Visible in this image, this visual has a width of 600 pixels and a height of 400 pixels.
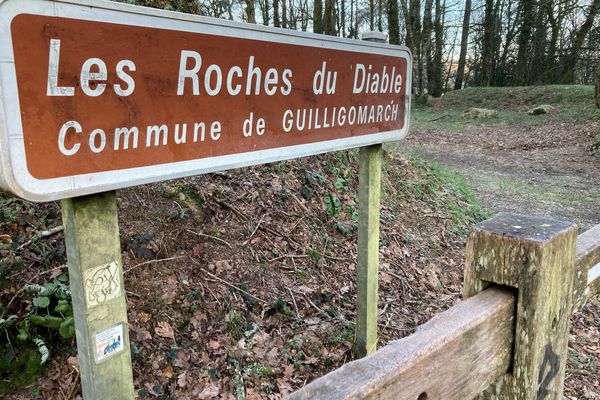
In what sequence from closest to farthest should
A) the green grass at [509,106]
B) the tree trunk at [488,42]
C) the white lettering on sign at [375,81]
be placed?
the white lettering on sign at [375,81] → the green grass at [509,106] → the tree trunk at [488,42]

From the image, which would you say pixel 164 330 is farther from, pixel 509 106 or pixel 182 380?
pixel 509 106

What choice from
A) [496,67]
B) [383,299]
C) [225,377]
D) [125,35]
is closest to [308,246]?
[383,299]

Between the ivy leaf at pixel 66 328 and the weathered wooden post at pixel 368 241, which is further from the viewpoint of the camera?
the weathered wooden post at pixel 368 241

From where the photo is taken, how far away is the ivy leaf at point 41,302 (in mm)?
2408

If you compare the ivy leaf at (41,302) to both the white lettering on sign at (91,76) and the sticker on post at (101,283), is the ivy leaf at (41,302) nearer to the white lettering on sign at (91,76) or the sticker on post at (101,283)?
the sticker on post at (101,283)

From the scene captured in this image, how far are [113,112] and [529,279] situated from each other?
1.27m

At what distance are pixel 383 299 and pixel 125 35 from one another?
10.7 ft

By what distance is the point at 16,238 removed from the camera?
2828 mm

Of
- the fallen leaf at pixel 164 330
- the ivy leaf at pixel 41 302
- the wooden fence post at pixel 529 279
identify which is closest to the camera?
the wooden fence post at pixel 529 279

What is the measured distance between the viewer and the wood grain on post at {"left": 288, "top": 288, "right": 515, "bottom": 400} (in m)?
0.94

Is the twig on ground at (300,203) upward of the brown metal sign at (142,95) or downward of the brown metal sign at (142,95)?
downward

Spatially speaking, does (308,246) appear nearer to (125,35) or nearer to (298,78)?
(298,78)

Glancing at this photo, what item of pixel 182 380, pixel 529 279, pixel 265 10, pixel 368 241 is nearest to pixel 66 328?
pixel 182 380

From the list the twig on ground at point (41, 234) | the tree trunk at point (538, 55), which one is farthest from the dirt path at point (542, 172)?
the tree trunk at point (538, 55)
